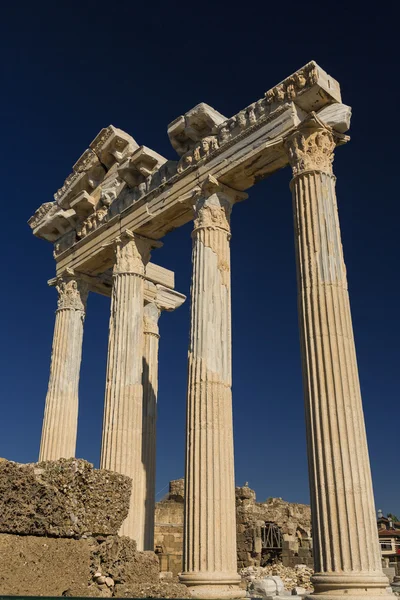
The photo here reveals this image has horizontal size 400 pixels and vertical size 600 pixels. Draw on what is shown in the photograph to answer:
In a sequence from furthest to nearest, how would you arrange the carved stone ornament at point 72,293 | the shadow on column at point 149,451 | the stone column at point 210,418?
the carved stone ornament at point 72,293 → the shadow on column at point 149,451 → the stone column at point 210,418

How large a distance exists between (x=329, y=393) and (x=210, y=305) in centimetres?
457

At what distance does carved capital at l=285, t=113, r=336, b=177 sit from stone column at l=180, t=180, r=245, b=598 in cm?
285

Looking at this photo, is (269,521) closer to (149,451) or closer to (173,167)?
(149,451)

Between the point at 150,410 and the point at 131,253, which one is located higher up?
the point at 131,253

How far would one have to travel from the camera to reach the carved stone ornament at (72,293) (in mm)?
22156

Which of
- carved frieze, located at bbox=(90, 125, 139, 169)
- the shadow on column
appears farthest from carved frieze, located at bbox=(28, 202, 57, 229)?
the shadow on column

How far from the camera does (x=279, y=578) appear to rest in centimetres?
1606

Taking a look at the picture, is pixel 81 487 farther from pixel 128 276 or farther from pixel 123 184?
pixel 123 184

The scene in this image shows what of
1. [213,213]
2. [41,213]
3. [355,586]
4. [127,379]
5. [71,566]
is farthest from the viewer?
[41,213]

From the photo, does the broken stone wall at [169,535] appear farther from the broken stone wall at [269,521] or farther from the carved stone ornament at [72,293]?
the carved stone ornament at [72,293]

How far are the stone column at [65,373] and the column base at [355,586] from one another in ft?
37.0

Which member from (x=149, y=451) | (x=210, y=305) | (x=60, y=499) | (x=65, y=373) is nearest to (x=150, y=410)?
(x=149, y=451)

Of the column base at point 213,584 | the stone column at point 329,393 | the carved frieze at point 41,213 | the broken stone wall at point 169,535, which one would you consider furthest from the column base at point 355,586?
the carved frieze at point 41,213

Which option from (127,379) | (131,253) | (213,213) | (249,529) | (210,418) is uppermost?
(131,253)
